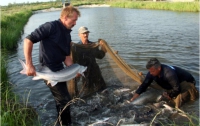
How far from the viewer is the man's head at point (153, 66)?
194 inches

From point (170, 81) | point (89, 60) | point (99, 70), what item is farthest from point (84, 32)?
point (170, 81)

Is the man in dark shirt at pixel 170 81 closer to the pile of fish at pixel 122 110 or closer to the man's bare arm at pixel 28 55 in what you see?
the pile of fish at pixel 122 110

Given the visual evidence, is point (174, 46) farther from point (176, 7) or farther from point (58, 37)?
point (176, 7)

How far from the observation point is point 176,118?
528 cm

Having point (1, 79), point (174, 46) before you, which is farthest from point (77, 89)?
point (174, 46)

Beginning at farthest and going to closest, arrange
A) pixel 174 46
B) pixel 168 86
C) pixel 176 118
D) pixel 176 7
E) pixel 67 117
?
pixel 176 7
pixel 174 46
pixel 168 86
pixel 176 118
pixel 67 117

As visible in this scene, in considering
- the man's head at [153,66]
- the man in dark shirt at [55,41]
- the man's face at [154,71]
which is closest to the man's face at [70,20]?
the man in dark shirt at [55,41]

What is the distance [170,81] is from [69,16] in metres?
2.94

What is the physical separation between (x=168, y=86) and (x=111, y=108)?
1.62 m

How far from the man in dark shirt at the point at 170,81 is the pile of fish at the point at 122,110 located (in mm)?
363

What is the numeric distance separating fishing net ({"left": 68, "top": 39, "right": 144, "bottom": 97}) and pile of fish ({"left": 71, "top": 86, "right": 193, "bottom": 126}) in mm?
290

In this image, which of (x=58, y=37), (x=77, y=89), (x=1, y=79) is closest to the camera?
(x=58, y=37)

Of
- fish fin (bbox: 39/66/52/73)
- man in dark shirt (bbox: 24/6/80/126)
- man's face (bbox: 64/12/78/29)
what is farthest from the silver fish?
man's face (bbox: 64/12/78/29)

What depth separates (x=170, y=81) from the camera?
527cm
